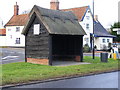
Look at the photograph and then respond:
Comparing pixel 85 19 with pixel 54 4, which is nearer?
pixel 85 19

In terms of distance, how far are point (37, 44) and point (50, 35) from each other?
73.3 inches

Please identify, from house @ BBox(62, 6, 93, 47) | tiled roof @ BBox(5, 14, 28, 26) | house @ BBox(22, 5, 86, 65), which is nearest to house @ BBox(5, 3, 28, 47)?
tiled roof @ BBox(5, 14, 28, 26)

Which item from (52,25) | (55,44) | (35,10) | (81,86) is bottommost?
(81,86)

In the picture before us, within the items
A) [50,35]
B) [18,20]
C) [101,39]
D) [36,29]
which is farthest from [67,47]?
[18,20]

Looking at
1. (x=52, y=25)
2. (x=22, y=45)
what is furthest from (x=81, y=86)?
(x=22, y=45)

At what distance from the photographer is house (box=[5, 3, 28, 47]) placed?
53.3 meters

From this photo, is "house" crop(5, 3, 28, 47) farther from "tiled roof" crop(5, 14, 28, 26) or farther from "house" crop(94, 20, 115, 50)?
"house" crop(94, 20, 115, 50)

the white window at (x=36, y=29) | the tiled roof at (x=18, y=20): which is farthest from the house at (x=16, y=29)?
the white window at (x=36, y=29)

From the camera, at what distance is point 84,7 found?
46.4 m

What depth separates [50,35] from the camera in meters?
18.1

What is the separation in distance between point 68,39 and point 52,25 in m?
4.01

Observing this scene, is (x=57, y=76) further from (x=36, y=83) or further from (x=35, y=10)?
(x=35, y=10)

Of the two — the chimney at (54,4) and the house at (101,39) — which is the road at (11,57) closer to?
the chimney at (54,4)

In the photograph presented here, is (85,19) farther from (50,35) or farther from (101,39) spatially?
(50,35)
